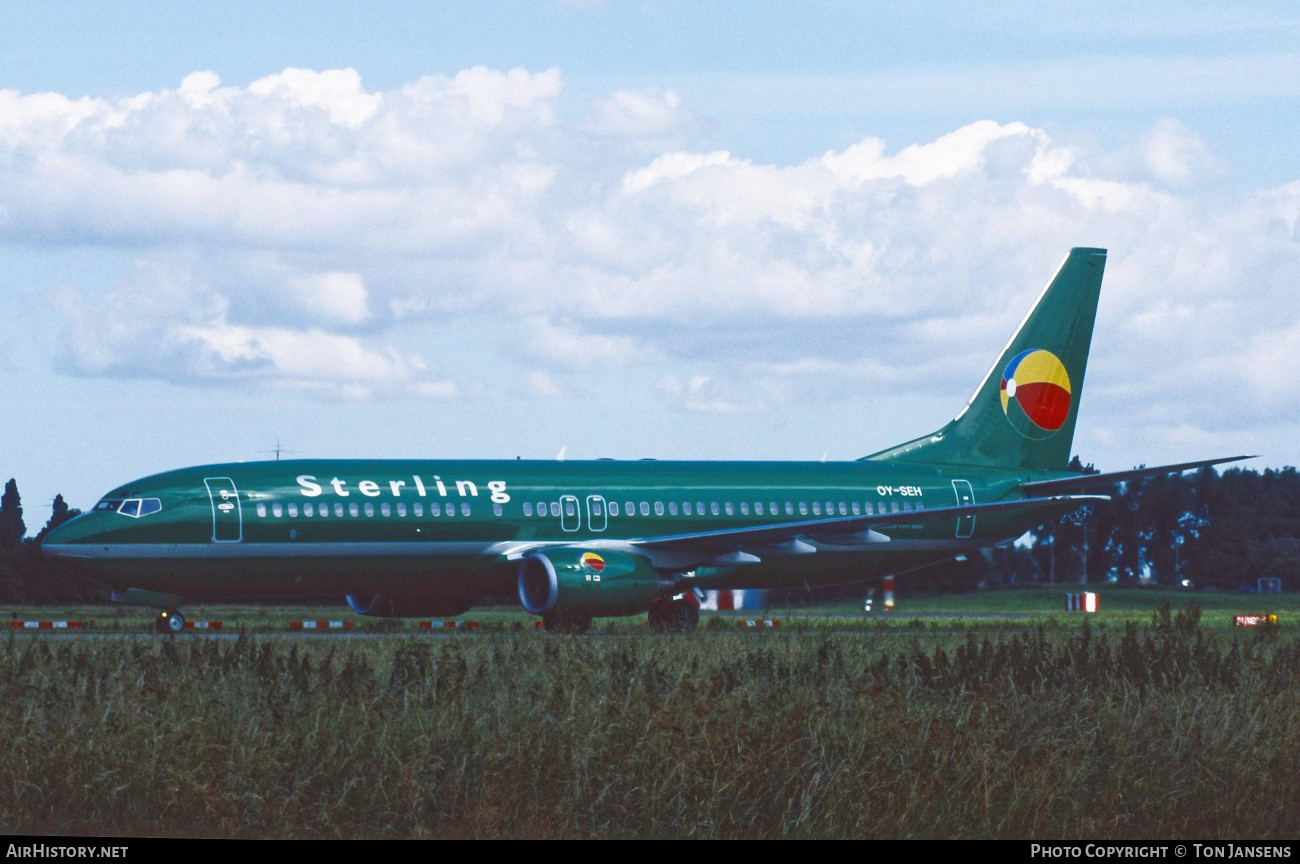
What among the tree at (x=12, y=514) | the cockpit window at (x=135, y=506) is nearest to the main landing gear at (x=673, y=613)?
the cockpit window at (x=135, y=506)

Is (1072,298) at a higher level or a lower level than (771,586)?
higher

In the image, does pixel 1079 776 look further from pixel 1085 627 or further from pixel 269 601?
pixel 269 601

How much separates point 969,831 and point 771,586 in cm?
2655

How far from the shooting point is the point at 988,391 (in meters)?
43.2

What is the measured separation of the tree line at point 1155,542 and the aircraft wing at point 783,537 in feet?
54.8

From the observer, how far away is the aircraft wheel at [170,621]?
1297 inches

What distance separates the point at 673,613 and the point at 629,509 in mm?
2392

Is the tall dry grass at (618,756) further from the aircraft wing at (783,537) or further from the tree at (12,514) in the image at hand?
the tree at (12,514)

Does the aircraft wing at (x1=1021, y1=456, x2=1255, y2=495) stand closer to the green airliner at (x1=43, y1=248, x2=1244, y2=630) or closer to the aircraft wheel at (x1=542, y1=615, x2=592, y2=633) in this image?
the green airliner at (x1=43, y1=248, x2=1244, y2=630)

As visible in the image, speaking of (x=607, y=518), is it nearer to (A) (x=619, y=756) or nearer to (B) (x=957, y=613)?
(B) (x=957, y=613)

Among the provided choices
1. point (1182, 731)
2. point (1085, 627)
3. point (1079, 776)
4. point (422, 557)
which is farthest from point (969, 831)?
point (422, 557)

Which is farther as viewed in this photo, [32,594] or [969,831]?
[32,594]

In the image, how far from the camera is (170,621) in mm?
33406

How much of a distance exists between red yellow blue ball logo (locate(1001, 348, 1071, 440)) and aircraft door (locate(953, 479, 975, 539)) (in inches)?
111
